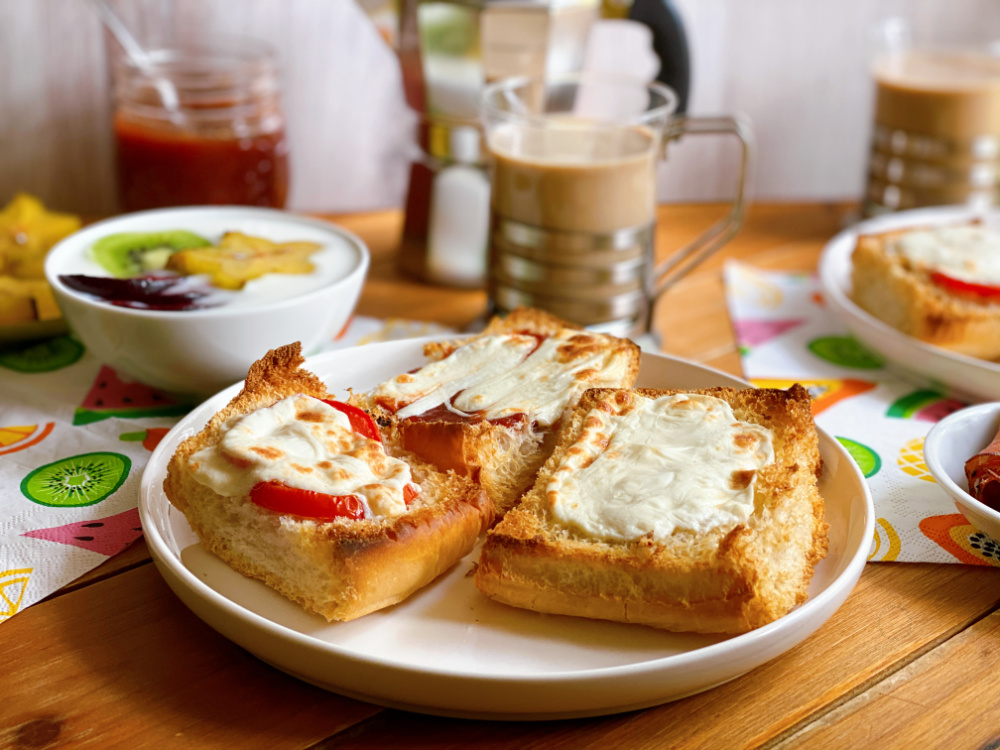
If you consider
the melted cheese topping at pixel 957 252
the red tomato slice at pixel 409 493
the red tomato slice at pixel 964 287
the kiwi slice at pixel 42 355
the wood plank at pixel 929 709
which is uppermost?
the melted cheese topping at pixel 957 252

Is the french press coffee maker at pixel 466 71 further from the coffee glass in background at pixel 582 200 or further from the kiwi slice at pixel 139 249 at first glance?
the kiwi slice at pixel 139 249

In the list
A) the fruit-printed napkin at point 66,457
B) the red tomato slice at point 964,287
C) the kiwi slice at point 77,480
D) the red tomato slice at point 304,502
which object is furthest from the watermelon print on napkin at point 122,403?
the red tomato slice at point 964,287

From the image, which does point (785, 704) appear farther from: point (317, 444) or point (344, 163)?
point (344, 163)

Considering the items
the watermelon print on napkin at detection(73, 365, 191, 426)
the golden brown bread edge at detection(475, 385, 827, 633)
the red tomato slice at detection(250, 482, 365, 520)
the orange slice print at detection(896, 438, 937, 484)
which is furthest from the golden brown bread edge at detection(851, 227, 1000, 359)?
the watermelon print on napkin at detection(73, 365, 191, 426)

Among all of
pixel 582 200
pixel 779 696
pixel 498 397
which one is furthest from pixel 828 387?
pixel 779 696

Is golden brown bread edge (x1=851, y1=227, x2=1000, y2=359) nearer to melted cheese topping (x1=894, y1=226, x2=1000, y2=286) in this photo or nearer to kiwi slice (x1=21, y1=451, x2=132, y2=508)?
melted cheese topping (x1=894, y1=226, x2=1000, y2=286)
